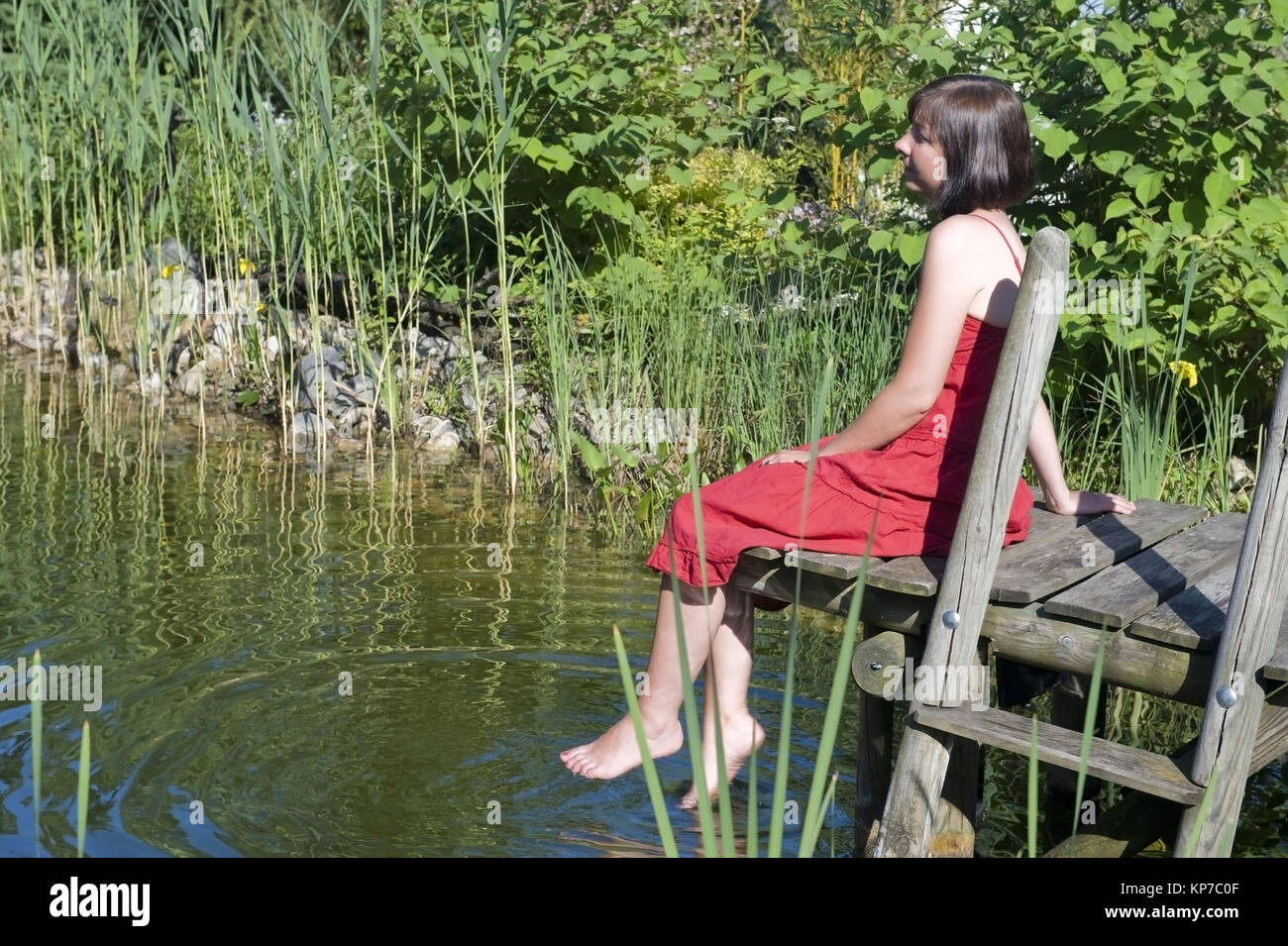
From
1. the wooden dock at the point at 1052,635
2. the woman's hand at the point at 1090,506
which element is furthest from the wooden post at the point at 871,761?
the woman's hand at the point at 1090,506

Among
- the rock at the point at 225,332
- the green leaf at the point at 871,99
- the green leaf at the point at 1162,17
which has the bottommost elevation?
the rock at the point at 225,332

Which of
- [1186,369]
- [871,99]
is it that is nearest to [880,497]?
[1186,369]

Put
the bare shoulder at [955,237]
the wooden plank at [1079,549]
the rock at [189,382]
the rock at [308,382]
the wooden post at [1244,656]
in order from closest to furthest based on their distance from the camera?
the wooden post at [1244,656], the wooden plank at [1079,549], the bare shoulder at [955,237], the rock at [308,382], the rock at [189,382]

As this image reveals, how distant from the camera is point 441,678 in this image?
14.0ft

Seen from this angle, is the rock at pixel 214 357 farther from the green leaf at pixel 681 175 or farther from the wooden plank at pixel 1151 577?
the wooden plank at pixel 1151 577

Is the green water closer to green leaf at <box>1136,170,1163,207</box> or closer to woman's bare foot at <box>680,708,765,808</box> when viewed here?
woman's bare foot at <box>680,708,765,808</box>

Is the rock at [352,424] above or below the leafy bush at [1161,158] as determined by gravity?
below

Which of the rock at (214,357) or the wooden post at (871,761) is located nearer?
the wooden post at (871,761)

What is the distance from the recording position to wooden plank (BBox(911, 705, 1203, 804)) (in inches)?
101

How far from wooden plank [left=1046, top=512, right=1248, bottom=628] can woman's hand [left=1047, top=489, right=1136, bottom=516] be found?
0.15 m

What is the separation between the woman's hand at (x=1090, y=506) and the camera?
135 inches

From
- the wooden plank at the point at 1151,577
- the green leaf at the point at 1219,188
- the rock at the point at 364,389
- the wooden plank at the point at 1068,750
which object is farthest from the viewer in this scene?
the rock at the point at 364,389

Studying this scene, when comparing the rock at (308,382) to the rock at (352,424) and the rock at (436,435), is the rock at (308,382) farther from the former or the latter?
the rock at (436,435)

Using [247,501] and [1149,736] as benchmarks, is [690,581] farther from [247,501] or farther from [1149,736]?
[247,501]
